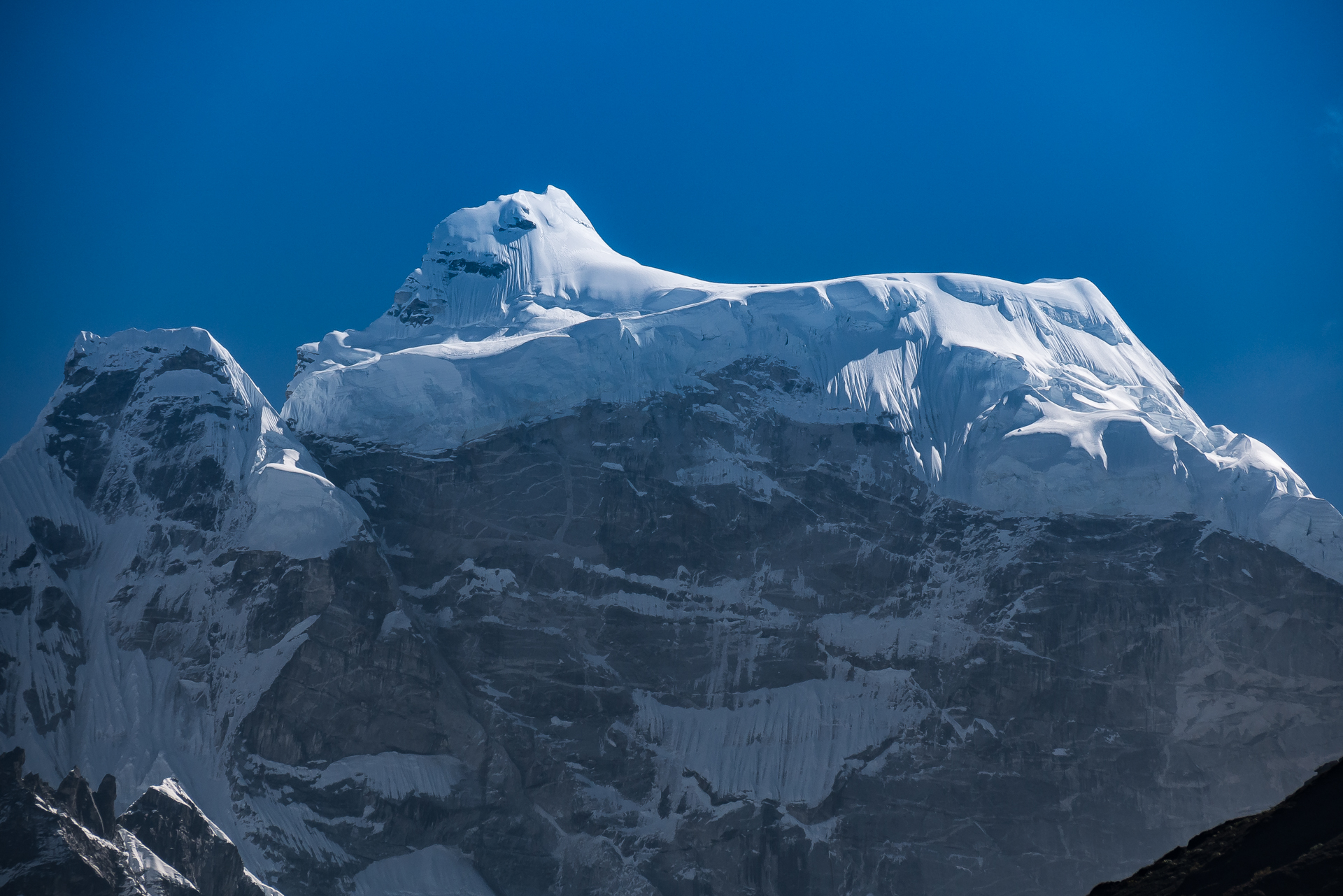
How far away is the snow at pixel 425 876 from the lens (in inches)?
4048

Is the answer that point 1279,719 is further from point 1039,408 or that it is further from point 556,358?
point 556,358

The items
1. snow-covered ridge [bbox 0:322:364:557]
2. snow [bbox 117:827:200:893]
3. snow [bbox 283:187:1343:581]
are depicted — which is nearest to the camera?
snow [bbox 117:827:200:893]

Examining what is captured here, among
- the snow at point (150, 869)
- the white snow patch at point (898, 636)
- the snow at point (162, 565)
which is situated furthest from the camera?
the white snow patch at point (898, 636)

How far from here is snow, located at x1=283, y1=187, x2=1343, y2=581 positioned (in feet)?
393

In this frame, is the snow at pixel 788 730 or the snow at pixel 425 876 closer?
the snow at pixel 425 876

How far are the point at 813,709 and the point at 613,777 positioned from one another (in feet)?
61.8

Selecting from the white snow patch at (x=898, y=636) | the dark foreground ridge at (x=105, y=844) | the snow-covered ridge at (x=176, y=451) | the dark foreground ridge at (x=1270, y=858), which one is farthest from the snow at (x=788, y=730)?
the dark foreground ridge at (x=1270, y=858)

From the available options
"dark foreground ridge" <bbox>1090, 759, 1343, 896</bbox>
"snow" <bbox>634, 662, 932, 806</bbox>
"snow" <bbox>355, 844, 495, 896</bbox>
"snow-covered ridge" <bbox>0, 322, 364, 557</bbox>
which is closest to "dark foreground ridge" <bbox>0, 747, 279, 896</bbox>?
"snow" <bbox>355, 844, 495, 896</bbox>

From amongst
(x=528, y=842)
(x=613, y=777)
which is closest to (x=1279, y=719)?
(x=613, y=777)

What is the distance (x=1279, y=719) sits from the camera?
108 meters

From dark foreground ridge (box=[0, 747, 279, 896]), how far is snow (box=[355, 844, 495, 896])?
12.4m

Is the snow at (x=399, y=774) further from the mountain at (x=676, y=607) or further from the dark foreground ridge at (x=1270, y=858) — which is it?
the dark foreground ridge at (x=1270, y=858)

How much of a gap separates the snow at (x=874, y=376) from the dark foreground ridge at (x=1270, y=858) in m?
85.2

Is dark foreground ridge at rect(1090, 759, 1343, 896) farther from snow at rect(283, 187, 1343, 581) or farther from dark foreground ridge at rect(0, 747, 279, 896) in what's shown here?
snow at rect(283, 187, 1343, 581)
